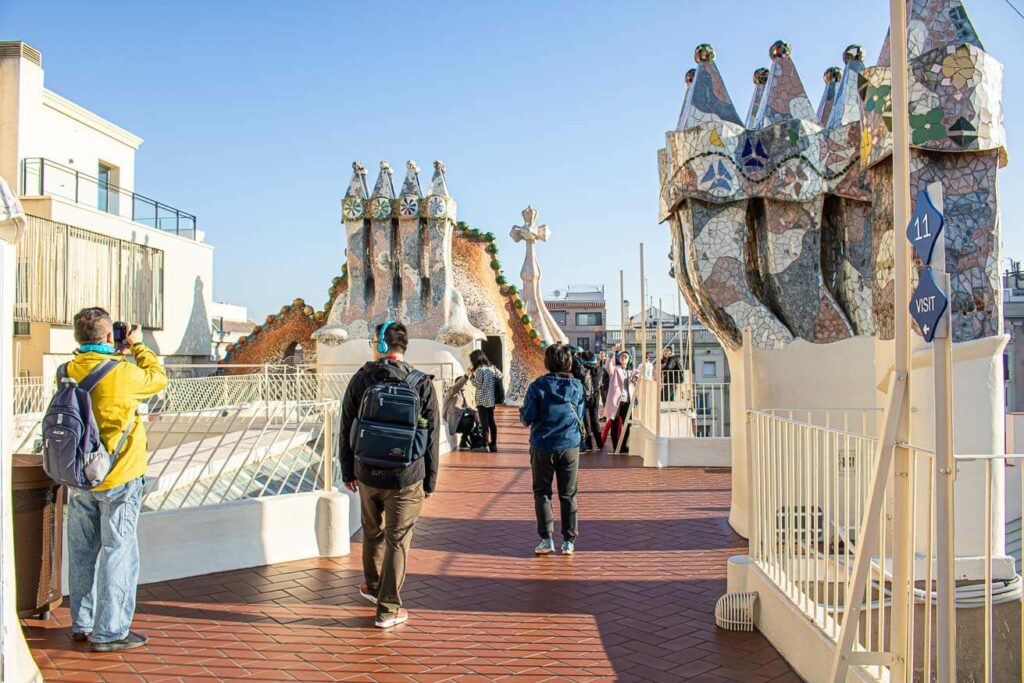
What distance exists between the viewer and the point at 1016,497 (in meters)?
6.70

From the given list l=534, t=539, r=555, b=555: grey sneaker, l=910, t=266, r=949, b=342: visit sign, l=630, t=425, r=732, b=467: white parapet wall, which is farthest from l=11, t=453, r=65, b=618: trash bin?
l=630, t=425, r=732, b=467: white parapet wall

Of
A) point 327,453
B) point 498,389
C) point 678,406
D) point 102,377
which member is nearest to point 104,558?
point 102,377

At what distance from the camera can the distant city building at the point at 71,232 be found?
19.0 metres

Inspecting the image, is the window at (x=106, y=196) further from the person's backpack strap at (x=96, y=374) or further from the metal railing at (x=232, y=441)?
the person's backpack strap at (x=96, y=374)

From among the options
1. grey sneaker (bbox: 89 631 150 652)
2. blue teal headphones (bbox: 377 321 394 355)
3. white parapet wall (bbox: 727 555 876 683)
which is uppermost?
blue teal headphones (bbox: 377 321 394 355)

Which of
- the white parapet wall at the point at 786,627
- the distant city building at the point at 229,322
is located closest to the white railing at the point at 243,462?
the white parapet wall at the point at 786,627

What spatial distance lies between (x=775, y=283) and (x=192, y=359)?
906 inches

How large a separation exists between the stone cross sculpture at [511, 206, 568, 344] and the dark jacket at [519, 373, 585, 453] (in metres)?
20.1

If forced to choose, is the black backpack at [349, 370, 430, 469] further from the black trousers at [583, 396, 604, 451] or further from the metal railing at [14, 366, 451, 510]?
the black trousers at [583, 396, 604, 451]

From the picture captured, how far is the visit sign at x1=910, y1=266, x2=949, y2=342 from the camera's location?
8.23ft

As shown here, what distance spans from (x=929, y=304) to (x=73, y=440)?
3720 mm

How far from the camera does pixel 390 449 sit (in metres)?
4.46

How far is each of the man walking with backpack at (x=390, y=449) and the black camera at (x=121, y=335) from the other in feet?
4.10

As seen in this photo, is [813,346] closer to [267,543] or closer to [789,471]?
[789,471]
